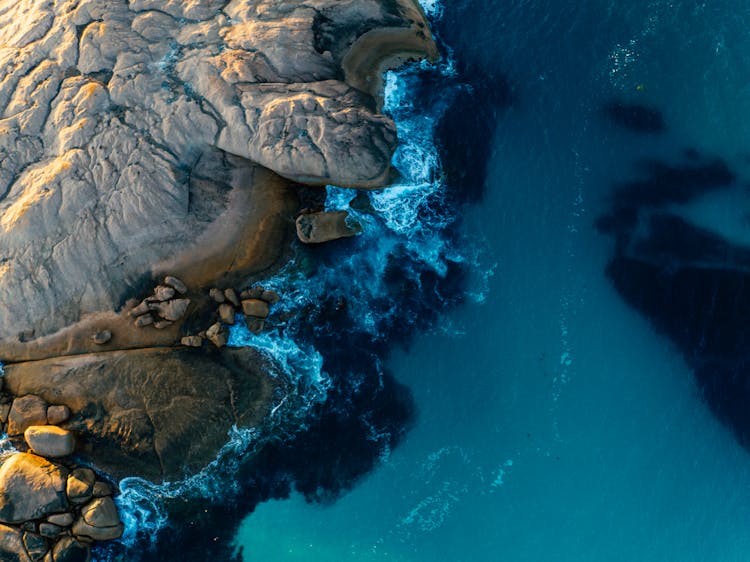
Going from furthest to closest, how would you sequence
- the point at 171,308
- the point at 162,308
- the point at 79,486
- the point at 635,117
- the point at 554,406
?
the point at 635,117 → the point at 162,308 → the point at 171,308 → the point at 554,406 → the point at 79,486

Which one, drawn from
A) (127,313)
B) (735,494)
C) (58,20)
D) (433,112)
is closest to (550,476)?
(735,494)

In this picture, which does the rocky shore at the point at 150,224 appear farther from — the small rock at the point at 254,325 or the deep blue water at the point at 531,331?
the deep blue water at the point at 531,331

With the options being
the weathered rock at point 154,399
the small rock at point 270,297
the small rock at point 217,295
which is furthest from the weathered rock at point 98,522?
the small rock at point 270,297

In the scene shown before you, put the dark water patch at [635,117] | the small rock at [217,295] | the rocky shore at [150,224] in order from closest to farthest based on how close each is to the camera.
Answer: the rocky shore at [150,224]
the small rock at [217,295]
the dark water patch at [635,117]

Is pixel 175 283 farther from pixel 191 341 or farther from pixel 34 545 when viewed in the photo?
pixel 34 545

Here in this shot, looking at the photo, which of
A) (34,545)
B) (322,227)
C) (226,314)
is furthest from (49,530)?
(322,227)

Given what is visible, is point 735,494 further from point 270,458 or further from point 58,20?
point 58,20
